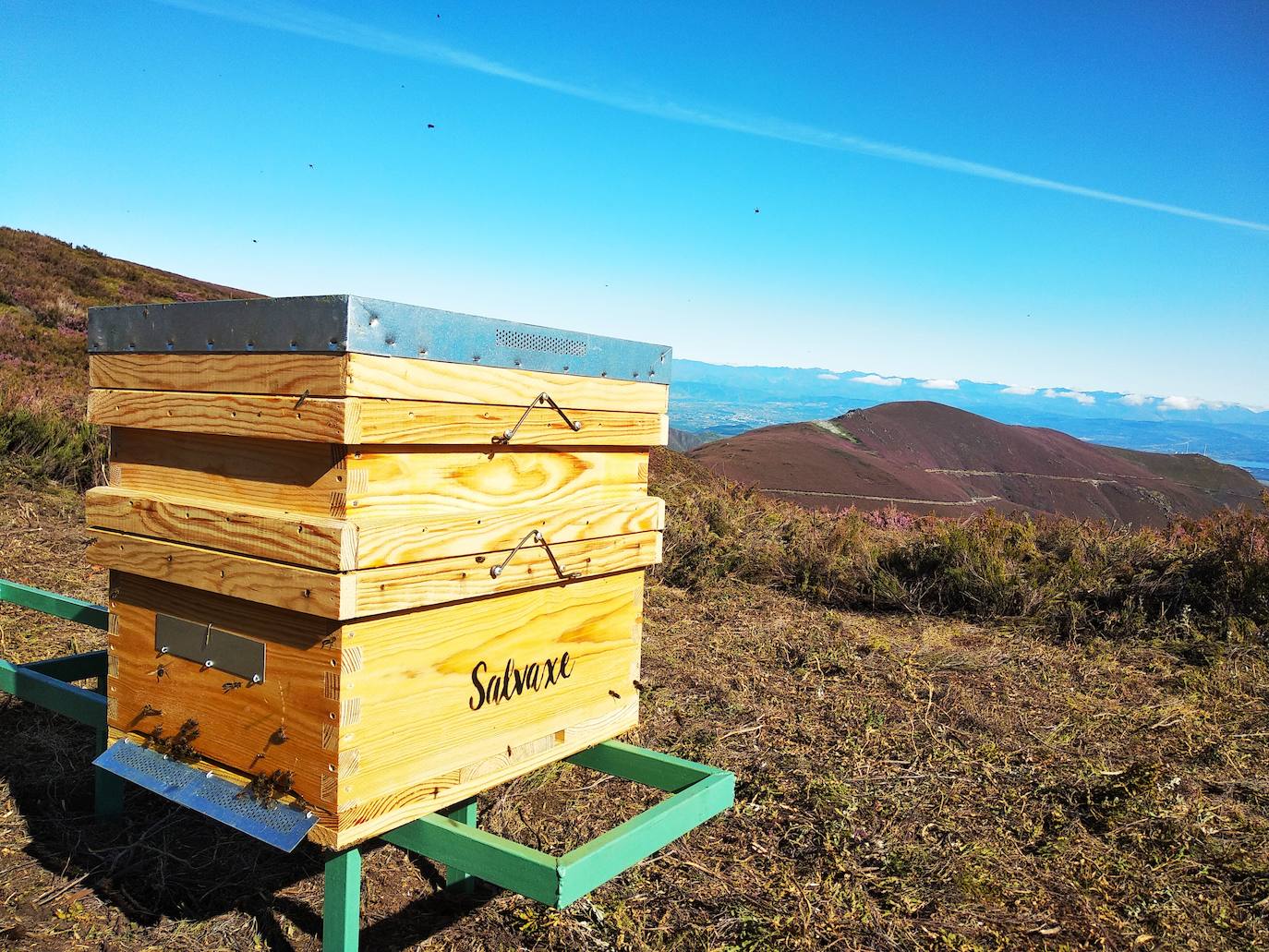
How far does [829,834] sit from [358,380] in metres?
2.86

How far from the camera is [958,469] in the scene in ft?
79.2

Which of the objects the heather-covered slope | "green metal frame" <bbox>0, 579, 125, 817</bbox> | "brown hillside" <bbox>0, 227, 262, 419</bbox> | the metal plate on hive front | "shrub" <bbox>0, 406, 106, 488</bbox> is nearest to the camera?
the metal plate on hive front

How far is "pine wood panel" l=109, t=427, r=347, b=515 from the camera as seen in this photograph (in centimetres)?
219

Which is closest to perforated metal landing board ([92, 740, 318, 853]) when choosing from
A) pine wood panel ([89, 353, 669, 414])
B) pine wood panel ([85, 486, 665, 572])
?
pine wood panel ([85, 486, 665, 572])

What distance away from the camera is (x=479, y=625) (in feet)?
8.26

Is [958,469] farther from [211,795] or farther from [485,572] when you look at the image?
[211,795]

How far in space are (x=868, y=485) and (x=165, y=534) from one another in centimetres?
1512

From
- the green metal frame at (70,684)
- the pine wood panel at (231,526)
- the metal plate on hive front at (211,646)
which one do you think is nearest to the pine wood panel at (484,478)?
the pine wood panel at (231,526)

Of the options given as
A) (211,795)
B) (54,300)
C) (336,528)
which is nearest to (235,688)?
(211,795)

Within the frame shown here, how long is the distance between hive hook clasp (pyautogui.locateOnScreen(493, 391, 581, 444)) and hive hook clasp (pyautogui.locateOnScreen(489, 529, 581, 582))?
3cm

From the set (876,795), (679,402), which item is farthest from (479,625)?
(679,402)

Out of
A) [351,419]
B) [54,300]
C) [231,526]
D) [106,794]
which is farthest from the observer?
[54,300]

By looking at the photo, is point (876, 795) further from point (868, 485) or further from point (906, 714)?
point (868, 485)

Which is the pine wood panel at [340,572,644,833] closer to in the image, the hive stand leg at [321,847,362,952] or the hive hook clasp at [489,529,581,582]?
the hive hook clasp at [489,529,581,582]
